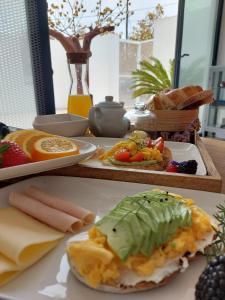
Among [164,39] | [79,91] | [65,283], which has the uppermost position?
[164,39]

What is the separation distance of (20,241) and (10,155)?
0.26m

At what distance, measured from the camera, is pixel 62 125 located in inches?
37.0

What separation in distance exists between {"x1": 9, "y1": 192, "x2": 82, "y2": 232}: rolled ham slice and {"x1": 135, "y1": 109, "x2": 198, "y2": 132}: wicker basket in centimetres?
62

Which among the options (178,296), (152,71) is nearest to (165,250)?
(178,296)

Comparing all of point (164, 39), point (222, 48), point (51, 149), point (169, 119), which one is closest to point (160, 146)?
point (169, 119)

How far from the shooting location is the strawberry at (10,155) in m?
0.58

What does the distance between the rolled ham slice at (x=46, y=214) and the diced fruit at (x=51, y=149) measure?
0.42 feet

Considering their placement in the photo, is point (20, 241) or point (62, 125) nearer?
point (20, 241)

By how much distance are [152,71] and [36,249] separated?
3.74 metres

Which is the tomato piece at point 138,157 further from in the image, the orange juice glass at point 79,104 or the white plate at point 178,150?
A: the orange juice glass at point 79,104

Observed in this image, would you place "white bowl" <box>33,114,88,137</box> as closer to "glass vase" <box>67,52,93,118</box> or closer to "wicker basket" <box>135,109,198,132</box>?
"glass vase" <box>67,52,93,118</box>

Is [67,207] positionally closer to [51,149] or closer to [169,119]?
[51,149]

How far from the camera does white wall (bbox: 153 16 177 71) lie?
4492 millimetres

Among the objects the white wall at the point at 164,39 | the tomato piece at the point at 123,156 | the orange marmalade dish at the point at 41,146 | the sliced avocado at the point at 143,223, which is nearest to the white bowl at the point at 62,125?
the orange marmalade dish at the point at 41,146
